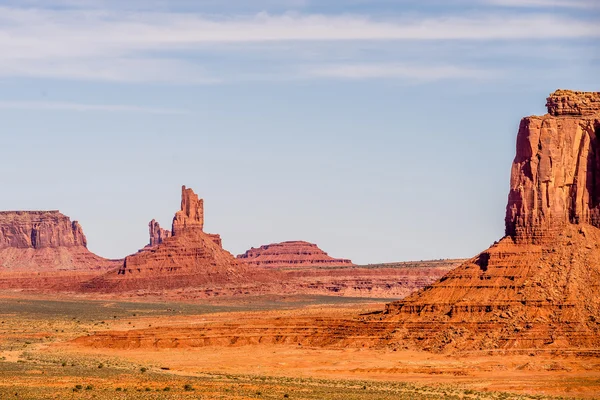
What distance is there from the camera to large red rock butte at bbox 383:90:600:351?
104688mm

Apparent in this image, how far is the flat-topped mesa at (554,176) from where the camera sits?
354ft

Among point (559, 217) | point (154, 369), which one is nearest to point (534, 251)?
point (559, 217)

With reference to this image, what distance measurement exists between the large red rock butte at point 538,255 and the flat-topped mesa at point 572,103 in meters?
0.08

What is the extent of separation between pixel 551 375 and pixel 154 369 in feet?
88.1

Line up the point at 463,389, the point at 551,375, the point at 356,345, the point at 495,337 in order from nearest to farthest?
the point at 463,389 → the point at 551,375 → the point at 495,337 → the point at 356,345

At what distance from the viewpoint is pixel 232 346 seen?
391ft

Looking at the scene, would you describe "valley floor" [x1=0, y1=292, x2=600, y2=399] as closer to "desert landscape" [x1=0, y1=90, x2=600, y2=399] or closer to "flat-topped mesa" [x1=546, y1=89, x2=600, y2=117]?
"desert landscape" [x1=0, y1=90, x2=600, y2=399]

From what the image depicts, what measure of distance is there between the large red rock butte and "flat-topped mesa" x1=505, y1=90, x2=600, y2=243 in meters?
0.07

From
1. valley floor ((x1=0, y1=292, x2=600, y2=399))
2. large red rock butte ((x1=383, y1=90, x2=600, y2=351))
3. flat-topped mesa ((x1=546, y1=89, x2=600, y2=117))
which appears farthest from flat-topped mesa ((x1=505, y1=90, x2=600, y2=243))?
valley floor ((x1=0, y1=292, x2=600, y2=399))

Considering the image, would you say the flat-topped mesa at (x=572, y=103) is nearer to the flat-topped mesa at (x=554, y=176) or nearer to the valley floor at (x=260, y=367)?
the flat-topped mesa at (x=554, y=176)

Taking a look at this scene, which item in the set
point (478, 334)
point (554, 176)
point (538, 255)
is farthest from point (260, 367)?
point (554, 176)

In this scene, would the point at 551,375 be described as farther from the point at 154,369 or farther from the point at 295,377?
the point at 154,369

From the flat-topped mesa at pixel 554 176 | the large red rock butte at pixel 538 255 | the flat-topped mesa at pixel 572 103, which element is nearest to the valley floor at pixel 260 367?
the large red rock butte at pixel 538 255

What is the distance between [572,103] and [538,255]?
12005 mm
